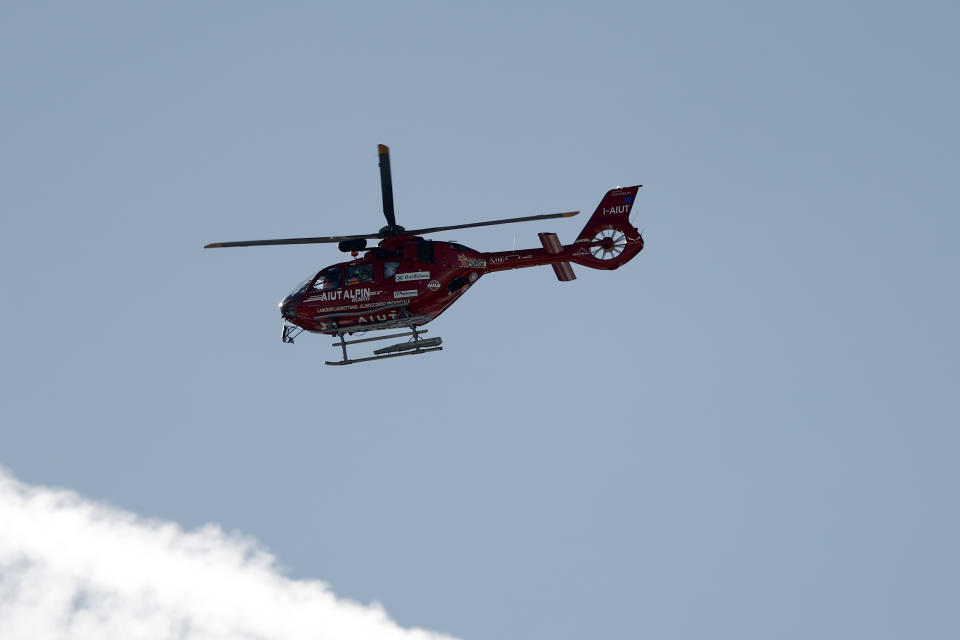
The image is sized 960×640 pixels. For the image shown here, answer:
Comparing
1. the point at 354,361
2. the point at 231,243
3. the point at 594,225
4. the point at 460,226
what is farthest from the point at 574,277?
the point at 231,243

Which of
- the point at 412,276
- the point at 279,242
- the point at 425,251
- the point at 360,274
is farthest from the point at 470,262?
the point at 279,242

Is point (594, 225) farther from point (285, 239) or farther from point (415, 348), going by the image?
point (285, 239)

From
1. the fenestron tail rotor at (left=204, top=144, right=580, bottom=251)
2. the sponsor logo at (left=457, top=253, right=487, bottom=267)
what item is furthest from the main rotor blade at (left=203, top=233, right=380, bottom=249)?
the sponsor logo at (left=457, top=253, right=487, bottom=267)

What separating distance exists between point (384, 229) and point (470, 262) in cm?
297

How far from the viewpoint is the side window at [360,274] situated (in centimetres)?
4294

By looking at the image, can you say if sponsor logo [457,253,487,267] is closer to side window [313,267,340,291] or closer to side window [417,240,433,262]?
side window [417,240,433,262]

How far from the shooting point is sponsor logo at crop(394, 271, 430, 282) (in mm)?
42406

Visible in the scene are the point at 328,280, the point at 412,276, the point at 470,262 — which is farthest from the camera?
the point at 328,280

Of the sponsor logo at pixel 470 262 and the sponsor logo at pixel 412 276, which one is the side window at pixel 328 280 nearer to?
the sponsor logo at pixel 412 276

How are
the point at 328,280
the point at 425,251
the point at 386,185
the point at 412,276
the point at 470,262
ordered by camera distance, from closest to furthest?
1. the point at 386,185
2. the point at 412,276
3. the point at 425,251
4. the point at 470,262
5. the point at 328,280

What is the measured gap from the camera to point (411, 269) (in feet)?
140

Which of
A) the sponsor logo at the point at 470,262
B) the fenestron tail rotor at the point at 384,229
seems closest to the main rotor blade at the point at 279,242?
the fenestron tail rotor at the point at 384,229

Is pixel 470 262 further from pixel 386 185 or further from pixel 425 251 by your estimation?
pixel 386 185

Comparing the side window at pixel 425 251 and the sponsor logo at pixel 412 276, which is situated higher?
→ the side window at pixel 425 251
